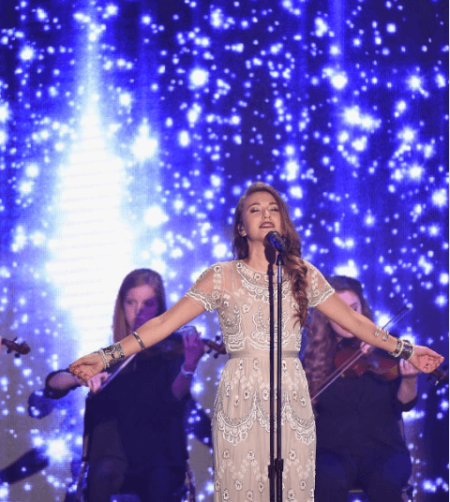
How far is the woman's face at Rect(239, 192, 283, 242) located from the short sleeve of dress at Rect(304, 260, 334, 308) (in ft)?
0.67

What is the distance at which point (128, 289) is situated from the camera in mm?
3629

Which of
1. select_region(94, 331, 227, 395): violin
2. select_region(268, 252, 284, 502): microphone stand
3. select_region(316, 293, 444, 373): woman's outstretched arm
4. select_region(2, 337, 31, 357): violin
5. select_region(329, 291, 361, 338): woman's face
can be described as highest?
select_region(329, 291, 361, 338): woman's face

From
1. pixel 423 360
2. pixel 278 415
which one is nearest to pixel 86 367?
pixel 278 415

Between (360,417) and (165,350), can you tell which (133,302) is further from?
(360,417)

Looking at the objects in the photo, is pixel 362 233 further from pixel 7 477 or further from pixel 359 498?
pixel 7 477

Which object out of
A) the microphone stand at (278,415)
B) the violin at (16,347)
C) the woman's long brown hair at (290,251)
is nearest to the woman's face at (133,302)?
the violin at (16,347)

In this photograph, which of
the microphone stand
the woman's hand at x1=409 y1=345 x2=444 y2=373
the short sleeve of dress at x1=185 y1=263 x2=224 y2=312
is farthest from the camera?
the woman's hand at x1=409 y1=345 x2=444 y2=373

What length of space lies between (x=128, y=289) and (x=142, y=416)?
708 mm

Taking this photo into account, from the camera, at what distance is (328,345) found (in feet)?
11.6

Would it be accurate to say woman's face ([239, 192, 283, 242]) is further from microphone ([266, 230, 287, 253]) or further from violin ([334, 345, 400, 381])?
violin ([334, 345, 400, 381])

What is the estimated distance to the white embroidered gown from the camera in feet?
6.98

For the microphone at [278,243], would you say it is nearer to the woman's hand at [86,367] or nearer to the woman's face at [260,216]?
the woman's face at [260,216]

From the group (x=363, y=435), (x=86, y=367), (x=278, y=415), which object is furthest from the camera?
(x=363, y=435)

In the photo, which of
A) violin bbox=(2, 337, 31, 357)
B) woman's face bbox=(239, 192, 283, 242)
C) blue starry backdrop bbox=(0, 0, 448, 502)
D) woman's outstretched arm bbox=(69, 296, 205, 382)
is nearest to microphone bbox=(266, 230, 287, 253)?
woman's face bbox=(239, 192, 283, 242)
